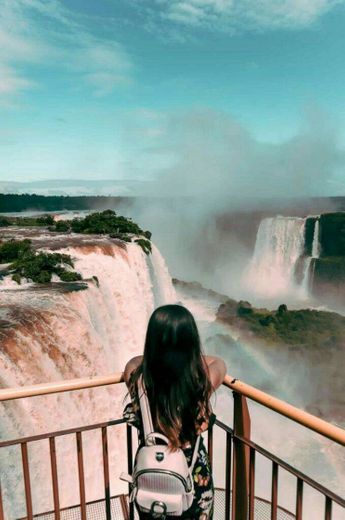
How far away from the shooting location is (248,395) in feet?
7.50

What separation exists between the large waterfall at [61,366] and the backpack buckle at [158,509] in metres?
5.35

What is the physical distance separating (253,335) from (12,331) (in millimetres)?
24923

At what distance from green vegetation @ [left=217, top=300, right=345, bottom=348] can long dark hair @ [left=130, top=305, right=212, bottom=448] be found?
29035 millimetres

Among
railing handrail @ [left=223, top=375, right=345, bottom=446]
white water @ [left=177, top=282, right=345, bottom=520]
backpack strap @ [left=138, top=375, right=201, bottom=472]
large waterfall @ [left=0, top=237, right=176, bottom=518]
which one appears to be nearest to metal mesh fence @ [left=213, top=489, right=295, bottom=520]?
railing handrail @ [left=223, top=375, right=345, bottom=446]

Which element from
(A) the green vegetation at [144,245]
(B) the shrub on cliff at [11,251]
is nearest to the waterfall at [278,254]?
(A) the green vegetation at [144,245]

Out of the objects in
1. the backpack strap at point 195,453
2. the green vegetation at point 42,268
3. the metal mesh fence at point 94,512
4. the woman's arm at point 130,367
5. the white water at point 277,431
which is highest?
the woman's arm at point 130,367

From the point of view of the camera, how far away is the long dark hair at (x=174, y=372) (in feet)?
6.50

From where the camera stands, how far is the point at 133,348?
16.2 metres

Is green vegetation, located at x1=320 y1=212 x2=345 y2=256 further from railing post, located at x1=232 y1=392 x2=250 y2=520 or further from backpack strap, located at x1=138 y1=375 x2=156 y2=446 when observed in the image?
backpack strap, located at x1=138 y1=375 x2=156 y2=446

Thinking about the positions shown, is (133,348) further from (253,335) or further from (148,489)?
(253,335)

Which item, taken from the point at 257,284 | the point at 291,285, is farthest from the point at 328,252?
the point at 257,284

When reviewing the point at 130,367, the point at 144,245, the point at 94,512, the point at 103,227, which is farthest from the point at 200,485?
the point at 103,227

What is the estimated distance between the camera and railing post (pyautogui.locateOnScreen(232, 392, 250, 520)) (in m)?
2.44

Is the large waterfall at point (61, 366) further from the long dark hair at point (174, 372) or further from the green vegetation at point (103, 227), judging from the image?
the green vegetation at point (103, 227)
